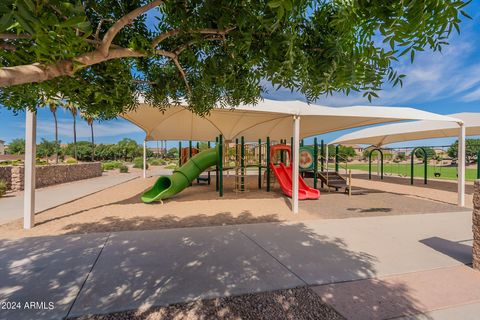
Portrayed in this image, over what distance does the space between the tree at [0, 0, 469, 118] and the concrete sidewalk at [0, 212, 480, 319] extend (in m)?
2.19

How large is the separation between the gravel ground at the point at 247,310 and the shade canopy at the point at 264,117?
3.01 meters

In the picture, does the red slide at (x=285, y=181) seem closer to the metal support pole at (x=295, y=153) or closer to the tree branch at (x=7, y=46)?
the metal support pole at (x=295, y=153)

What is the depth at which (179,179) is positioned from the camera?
30.5ft

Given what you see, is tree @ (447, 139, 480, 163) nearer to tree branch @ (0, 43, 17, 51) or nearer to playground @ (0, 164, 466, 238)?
playground @ (0, 164, 466, 238)

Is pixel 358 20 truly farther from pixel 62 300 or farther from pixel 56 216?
pixel 56 216

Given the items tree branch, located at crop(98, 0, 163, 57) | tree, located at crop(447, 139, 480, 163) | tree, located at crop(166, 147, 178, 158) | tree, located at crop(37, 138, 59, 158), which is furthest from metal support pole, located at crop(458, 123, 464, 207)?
tree, located at crop(37, 138, 59, 158)

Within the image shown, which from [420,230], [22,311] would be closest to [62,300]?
[22,311]

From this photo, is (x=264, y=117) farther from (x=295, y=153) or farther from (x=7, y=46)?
(x=7, y=46)

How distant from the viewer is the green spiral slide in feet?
27.9

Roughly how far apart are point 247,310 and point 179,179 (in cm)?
739

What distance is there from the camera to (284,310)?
2398 millimetres

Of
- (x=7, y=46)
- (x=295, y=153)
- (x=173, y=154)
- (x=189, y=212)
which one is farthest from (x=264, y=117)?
(x=173, y=154)

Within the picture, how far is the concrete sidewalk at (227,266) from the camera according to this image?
101 inches

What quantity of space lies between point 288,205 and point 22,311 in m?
6.89
